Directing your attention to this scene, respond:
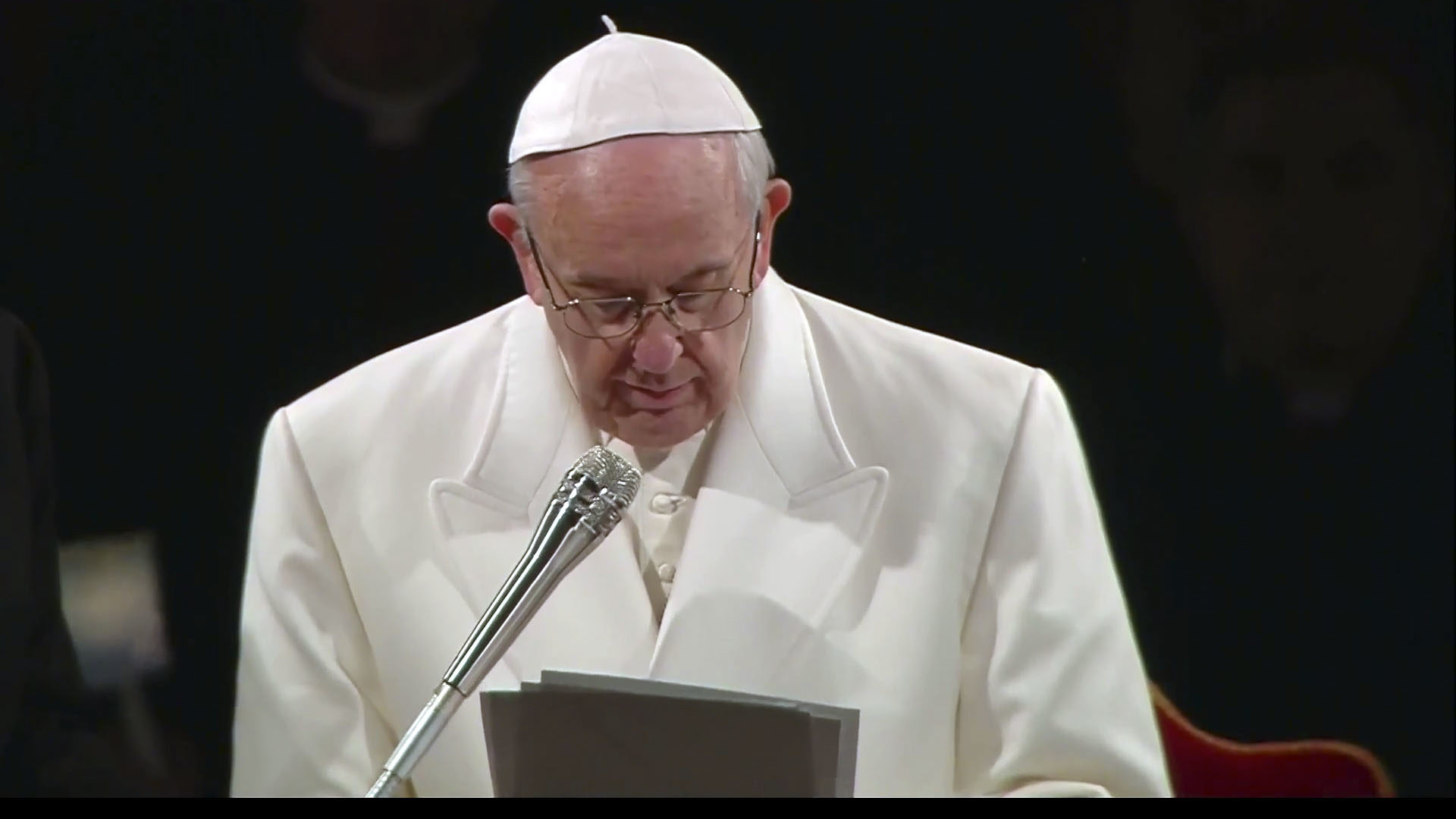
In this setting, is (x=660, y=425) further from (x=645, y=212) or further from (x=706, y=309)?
(x=645, y=212)

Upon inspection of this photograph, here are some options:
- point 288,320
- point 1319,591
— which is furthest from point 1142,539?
point 288,320

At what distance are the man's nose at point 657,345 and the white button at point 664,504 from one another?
0.25m

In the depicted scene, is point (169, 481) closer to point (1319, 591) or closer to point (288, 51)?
point (288, 51)

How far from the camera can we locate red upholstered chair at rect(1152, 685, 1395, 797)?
2.78 m

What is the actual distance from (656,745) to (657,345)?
0.69 meters

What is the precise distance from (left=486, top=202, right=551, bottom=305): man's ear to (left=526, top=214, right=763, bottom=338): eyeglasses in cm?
2

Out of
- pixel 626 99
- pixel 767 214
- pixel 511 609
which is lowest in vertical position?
pixel 511 609

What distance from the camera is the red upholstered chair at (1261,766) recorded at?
9.12 feet

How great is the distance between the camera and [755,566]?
97.7 inches

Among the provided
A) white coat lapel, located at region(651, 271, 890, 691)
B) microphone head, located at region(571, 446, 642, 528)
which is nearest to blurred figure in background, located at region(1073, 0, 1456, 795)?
white coat lapel, located at region(651, 271, 890, 691)

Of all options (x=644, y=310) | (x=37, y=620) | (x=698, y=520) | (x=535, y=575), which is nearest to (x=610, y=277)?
(x=644, y=310)

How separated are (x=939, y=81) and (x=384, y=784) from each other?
4.36 ft

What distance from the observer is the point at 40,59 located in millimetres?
2766

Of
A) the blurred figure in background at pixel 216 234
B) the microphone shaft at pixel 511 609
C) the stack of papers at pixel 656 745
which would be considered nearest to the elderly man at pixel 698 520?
the blurred figure in background at pixel 216 234
